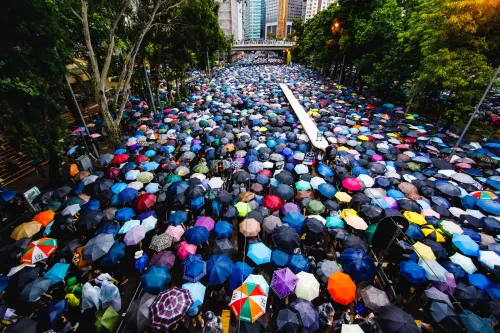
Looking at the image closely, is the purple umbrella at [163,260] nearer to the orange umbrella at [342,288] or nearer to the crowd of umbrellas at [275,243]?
the crowd of umbrellas at [275,243]

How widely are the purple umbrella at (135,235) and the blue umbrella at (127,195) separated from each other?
6.26 ft

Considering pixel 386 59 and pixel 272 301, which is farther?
pixel 386 59

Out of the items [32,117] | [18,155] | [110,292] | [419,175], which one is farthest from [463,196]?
[18,155]

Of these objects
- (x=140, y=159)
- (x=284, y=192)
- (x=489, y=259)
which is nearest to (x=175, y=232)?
(x=284, y=192)

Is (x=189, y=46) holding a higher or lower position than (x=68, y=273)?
higher

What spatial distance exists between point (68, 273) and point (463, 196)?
15.7 meters

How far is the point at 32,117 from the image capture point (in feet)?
30.8

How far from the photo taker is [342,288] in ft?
19.6

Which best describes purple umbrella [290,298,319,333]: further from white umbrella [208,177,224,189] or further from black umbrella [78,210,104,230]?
black umbrella [78,210,104,230]

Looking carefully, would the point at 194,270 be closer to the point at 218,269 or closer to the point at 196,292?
the point at 196,292

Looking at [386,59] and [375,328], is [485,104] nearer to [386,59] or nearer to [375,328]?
[386,59]

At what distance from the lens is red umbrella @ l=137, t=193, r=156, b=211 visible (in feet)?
30.4

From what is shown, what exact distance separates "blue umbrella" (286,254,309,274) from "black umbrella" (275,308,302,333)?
4.68ft

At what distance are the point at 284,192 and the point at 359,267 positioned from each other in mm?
4130
